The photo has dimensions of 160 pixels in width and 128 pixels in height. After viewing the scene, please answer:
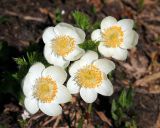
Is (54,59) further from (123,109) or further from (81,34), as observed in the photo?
(123,109)

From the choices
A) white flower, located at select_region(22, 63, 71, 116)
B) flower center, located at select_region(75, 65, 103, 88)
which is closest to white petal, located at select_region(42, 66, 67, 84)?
white flower, located at select_region(22, 63, 71, 116)

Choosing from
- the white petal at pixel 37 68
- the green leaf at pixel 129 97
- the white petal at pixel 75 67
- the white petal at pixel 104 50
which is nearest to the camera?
the white petal at pixel 37 68

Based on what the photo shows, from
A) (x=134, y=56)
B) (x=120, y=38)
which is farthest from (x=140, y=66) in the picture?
(x=120, y=38)

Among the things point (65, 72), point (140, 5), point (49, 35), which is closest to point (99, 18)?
point (140, 5)

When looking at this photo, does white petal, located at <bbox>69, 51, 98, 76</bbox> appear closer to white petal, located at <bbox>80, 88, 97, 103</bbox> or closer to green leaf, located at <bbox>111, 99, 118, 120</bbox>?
white petal, located at <bbox>80, 88, 97, 103</bbox>

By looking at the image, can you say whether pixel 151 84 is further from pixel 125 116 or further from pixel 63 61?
pixel 63 61

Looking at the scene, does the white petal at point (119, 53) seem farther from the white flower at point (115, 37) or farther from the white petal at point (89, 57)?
the white petal at point (89, 57)

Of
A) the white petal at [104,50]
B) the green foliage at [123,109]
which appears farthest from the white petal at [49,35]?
the green foliage at [123,109]
